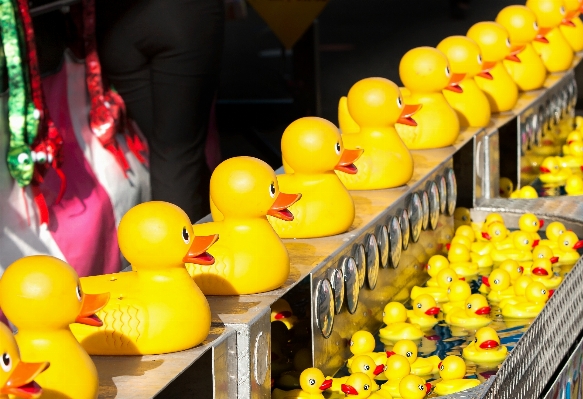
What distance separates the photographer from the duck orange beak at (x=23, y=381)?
133 cm

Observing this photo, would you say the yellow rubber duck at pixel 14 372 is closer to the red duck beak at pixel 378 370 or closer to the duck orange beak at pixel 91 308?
the duck orange beak at pixel 91 308

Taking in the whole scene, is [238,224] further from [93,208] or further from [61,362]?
[93,208]

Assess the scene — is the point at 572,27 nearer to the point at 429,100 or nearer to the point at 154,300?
the point at 429,100

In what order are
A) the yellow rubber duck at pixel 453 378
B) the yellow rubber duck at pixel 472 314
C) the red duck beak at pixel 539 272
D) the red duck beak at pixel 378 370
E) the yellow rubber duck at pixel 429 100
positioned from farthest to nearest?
1. the yellow rubber duck at pixel 429 100
2. the red duck beak at pixel 539 272
3. the yellow rubber duck at pixel 472 314
4. the red duck beak at pixel 378 370
5. the yellow rubber duck at pixel 453 378

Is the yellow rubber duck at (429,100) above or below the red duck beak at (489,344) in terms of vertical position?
above

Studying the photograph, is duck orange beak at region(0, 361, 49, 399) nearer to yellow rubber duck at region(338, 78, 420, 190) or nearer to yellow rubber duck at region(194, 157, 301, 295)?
yellow rubber duck at region(194, 157, 301, 295)

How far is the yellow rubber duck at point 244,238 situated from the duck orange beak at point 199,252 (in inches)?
7.6

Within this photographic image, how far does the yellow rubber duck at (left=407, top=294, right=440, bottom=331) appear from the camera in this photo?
2500mm

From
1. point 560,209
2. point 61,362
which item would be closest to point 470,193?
point 560,209

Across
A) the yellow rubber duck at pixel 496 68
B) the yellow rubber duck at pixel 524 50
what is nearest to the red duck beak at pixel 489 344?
the yellow rubber duck at pixel 496 68

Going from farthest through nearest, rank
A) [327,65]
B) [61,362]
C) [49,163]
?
[327,65] → [49,163] → [61,362]

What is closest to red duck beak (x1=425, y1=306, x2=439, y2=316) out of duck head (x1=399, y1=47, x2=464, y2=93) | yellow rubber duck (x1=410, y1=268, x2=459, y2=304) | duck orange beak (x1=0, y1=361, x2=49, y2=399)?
yellow rubber duck (x1=410, y1=268, x2=459, y2=304)

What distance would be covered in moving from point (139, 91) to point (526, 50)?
1337mm

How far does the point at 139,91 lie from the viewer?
12.7 feet
